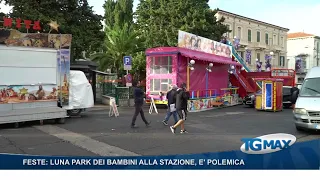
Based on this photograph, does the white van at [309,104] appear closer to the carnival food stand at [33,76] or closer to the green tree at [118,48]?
the carnival food stand at [33,76]

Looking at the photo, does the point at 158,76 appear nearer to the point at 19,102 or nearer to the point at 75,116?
the point at 75,116

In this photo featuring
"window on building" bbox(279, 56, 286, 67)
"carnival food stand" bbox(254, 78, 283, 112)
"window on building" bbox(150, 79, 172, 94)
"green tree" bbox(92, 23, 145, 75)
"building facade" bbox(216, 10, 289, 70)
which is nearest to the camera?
"carnival food stand" bbox(254, 78, 283, 112)

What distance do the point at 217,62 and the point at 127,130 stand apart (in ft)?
35.9

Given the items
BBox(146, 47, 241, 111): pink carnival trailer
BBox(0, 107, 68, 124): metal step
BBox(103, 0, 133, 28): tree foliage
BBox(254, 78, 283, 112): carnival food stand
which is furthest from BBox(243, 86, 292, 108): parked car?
BBox(103, 0, 133, 28): tree foliage

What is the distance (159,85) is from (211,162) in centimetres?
1281

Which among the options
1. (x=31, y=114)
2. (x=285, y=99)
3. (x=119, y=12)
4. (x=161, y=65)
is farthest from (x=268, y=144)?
(x=119, y=12)

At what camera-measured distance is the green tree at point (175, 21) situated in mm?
26875

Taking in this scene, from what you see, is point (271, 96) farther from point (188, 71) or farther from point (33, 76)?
point (33, 76)

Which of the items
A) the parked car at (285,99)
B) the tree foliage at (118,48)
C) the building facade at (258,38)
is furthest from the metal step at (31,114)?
the building facade at (258,38)

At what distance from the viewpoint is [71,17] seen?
2019 centimetres

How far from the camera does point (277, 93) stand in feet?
58.2

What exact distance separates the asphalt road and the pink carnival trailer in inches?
186

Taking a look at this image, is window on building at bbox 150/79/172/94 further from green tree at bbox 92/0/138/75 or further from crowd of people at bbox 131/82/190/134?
green tree at bbox 92/0/138/75

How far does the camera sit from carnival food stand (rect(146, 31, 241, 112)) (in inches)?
682
